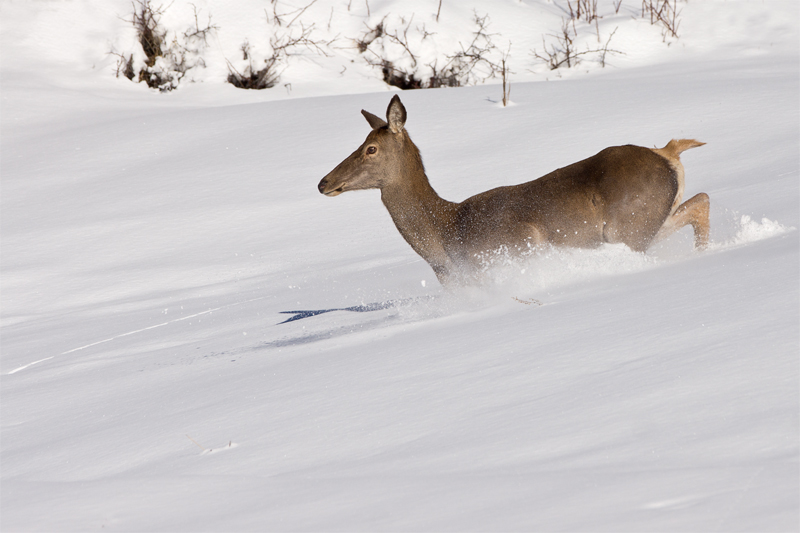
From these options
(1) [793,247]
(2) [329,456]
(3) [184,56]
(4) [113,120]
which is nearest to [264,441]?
(2) [329,456]

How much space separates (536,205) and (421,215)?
769 mm

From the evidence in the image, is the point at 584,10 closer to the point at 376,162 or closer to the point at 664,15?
the point at 664,15

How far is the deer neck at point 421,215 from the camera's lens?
5496mm

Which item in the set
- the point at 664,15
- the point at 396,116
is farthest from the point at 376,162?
the point at 664,15

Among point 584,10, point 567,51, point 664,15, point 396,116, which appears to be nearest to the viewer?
point 396,116

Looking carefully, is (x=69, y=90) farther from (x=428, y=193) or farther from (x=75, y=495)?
(x=75, y=495)

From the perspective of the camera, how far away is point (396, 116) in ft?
18.1

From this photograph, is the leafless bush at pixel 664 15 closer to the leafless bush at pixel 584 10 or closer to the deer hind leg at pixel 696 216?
the leafless bush at pixel 584 10

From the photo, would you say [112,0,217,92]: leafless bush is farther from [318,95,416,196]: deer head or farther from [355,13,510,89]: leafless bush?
[318,95,416,196]: deer head

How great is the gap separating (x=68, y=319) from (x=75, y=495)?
15.2ft

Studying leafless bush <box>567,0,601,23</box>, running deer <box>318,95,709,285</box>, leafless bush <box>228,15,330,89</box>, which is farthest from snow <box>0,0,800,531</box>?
leafless bush <box>567,0,601,23</box>

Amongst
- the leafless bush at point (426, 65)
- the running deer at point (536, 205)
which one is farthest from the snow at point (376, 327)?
the leafless bush at point (426, 65)

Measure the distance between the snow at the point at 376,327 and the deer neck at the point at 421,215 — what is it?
0.37 m

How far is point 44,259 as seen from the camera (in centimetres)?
805
